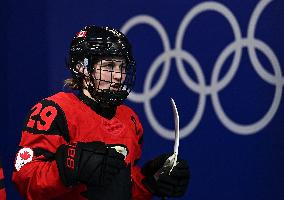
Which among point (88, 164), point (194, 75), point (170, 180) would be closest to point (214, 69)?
point (194, 75)

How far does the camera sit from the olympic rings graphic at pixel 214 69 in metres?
2.28

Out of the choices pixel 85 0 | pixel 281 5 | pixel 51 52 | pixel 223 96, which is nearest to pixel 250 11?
pixel 281 5

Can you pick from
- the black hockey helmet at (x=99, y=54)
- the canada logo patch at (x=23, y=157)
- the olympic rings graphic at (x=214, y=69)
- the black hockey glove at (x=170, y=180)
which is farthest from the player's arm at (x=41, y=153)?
the olympic rings graphic at (x=214, y=69)

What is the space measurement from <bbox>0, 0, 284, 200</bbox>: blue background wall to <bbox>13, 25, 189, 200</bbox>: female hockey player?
1.95ft

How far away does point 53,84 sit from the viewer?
7.95 feet

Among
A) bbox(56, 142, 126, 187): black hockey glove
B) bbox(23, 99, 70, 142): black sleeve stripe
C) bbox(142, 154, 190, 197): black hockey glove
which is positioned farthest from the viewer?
bbox(142, 154, 190, 197): black hockey glove

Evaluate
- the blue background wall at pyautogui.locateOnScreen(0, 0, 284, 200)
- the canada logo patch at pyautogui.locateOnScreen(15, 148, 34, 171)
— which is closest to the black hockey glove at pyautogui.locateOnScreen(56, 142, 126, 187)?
the canada logo patch at pyautogui.locateOnScreen(15, 148, 34, 171)

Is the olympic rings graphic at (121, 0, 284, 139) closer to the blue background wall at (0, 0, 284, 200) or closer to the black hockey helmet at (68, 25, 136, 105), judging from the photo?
the blue background wall at (0, 0, 284, 200)

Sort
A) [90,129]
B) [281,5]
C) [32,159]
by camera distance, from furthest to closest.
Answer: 1. [281,5]
2. [90,129]
3. [32,159]

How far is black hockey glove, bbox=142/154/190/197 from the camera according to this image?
1.61 m

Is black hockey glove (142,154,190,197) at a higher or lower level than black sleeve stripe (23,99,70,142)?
lower

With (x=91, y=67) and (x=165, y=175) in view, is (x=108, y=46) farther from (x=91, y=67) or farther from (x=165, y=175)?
(x=165, y=175)

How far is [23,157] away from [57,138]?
10cm

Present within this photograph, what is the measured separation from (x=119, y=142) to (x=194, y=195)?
2.69 ft
